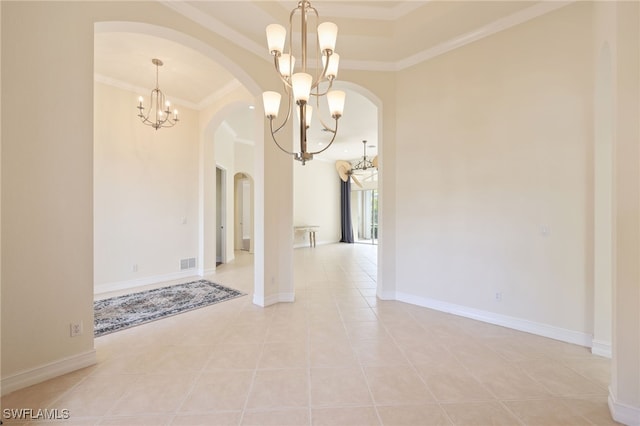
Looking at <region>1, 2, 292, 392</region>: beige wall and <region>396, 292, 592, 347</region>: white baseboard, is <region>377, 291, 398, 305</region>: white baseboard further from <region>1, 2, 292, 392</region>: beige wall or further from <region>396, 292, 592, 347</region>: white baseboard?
<region>1, 2, 292, 392</region>: beige wall

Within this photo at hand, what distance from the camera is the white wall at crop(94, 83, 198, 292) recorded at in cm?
427

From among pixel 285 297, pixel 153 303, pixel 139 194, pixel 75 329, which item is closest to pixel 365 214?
pixel 285 297

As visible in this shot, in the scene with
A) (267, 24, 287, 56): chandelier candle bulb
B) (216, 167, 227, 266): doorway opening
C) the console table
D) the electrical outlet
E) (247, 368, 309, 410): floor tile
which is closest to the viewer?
(247, 368, 309, 410): floor tile

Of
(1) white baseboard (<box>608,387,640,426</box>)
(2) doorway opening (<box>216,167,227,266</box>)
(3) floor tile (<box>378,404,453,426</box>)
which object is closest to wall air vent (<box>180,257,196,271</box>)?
(2) doorway opening (<box>216,167,227,266</box>)

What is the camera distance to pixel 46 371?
2006 mm

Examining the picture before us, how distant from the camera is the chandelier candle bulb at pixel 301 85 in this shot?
191cm

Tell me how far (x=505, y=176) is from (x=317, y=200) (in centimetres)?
791

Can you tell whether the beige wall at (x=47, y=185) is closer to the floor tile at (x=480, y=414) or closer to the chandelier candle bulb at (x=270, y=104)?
the chandelier candle bulb at (x=270, y=104)

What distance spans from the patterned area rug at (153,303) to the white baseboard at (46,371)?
0.67 meters

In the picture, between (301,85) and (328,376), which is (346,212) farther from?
(301,85)

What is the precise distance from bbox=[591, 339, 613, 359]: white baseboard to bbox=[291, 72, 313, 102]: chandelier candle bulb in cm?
348

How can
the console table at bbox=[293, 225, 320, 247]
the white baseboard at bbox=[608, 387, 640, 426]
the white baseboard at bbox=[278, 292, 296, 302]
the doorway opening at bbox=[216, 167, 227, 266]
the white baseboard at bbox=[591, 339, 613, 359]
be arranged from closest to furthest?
1. the white baseboard at bbox=[608, 387, 640, 426]
2. the white baseboard at bbox=[591, 339, 613, 359]
3. the white baseboard at bbox=[278, 292, 296, 302]
4. the doorway opening at bbox=[216, 167, 227, 266]
5. the console table at bbox=[293, 225, 320, 247]

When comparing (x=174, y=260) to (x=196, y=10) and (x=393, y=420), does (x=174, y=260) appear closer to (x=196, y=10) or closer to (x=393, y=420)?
(x=196, y=10)

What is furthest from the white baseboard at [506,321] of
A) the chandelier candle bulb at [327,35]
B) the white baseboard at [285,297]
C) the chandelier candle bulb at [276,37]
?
the chandelier candle bulb at [276,37]
